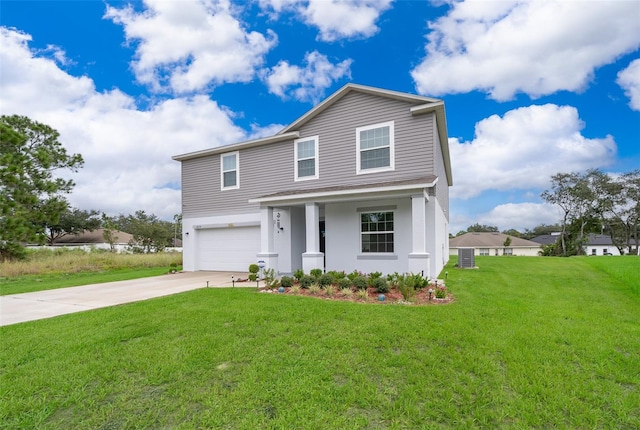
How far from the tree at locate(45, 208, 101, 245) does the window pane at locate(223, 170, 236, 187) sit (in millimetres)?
37400

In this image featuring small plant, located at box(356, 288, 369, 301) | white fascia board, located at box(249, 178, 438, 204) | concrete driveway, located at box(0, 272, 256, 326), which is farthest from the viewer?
white fascia board, located at box(249, 178, 438, 204)

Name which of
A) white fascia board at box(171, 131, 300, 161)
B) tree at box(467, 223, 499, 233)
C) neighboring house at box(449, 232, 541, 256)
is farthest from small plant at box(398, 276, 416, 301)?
tree at box(467, 223, 499, 233)

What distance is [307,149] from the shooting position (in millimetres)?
12555

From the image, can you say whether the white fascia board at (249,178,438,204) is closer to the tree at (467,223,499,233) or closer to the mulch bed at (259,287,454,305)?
the mulch bed at (259,287,454,305)

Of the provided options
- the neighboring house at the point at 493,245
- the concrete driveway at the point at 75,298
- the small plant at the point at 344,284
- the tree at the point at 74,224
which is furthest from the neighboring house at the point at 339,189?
the tree at the point at 74,224

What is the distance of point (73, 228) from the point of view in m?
42.6

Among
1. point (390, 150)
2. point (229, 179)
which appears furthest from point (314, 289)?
point (229, 179)

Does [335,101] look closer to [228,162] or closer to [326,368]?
[228,162]

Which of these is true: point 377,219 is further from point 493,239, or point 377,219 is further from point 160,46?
point 493,239

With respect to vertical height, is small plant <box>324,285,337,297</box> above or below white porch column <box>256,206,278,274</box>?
below

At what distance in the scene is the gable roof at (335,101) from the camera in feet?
33.8

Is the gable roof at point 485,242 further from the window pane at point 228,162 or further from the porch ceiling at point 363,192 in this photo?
the porch ceiling at point 363,192

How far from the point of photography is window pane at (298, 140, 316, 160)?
12.4 meters

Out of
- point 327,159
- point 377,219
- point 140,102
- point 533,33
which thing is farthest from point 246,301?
point 140,102
